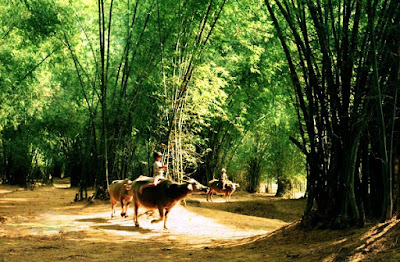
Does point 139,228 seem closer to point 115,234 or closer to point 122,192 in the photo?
point 115,234

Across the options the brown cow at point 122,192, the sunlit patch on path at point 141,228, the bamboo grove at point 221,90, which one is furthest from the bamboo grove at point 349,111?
the brown cow at point 122,192

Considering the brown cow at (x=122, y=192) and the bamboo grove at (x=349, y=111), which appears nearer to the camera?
the bamboo grove at (x=349, y=111)

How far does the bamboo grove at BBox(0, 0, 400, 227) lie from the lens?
14.2ft

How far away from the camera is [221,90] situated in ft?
33.8

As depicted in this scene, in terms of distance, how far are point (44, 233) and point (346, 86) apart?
458 cm

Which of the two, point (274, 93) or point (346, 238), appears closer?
point (346, 238)

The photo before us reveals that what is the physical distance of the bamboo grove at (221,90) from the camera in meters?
4.33

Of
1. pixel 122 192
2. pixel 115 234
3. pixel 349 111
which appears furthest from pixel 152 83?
pixel 349 111

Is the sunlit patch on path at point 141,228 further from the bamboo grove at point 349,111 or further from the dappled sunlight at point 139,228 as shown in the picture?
the bamboo grove at point 349,111

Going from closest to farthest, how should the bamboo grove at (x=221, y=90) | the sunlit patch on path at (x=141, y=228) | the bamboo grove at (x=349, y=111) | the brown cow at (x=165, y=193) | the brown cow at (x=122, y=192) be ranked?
the bamboo grove at (x=349, y=111)
the bamboo grove at (x=221, y=90)
the sunlit patch on path at (x=141, y=228)
the brown cow at (x=165, y=193)
the brown cow at (x=122, y=192)

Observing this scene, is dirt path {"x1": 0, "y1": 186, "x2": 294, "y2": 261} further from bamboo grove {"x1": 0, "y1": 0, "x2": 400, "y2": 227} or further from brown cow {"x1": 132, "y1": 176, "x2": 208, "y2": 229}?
bamboo grove {"x1": 0, "y1": 0, "x2": 400, "y2": 227}

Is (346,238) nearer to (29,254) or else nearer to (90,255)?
(90,255)

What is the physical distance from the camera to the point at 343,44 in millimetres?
4418

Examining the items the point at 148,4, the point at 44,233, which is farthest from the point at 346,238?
the point at 148,4
